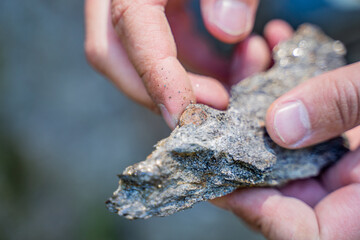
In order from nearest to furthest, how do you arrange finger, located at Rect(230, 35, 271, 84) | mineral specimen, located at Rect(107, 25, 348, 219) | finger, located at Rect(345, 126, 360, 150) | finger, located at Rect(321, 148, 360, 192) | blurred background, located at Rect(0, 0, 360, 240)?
mineral specimen, located at Rect(107, 25, 348, 219) → finger, located at Rect(321, 148, 360, 192) → finger, located at Rect(345, 126, 360, 150) → finger, located at Rect(230, 35, 271, 84) → blurred background, located at Rect(0, 0, 360, 240)

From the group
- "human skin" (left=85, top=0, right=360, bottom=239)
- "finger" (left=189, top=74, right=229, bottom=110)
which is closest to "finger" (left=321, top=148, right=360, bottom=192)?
"human skin" (left=85, top=0, right=360, bottom=239)

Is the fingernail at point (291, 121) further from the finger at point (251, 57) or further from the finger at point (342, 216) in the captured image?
the finger at point (251, 57)

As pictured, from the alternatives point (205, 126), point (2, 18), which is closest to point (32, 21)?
point (2, 18)

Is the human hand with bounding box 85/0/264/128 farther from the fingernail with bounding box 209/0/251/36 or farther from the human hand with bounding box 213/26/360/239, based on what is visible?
the human hand with bounding box 213/26/360/239

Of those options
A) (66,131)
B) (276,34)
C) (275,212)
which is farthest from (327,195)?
(66,131)

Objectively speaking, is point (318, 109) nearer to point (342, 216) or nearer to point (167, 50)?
point (342, 216)

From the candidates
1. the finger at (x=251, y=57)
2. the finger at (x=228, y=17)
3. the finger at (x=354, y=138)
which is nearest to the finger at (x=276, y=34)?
the finger at (x=251, y=57)

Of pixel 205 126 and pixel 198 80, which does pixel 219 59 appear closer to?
pixel 198 80
